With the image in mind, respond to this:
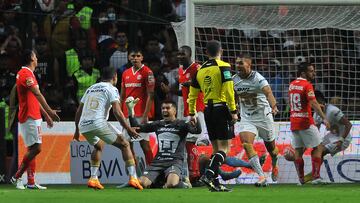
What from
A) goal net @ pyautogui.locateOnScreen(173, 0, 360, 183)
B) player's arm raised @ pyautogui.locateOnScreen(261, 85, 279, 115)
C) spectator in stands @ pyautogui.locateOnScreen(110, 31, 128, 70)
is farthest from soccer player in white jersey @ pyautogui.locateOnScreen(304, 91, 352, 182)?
spectator in stands @ pyautogui.locateOnScreen(110, 31, 128, 70)

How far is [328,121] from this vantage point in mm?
17781

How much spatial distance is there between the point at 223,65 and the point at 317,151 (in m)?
3.84

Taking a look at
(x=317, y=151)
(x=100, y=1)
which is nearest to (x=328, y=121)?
(x=317, y=151)

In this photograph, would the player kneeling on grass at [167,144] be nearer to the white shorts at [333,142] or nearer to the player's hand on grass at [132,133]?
the player's hand on grass at [132,133]

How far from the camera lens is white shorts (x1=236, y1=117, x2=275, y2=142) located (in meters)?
16.1

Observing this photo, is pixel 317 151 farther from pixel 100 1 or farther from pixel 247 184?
pixel 100 1

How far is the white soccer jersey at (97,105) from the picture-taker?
14781 mm

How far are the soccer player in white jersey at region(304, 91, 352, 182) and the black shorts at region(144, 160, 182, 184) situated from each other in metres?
3.46

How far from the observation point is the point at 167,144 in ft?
51.2

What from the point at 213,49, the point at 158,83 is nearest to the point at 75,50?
the point at 158,83

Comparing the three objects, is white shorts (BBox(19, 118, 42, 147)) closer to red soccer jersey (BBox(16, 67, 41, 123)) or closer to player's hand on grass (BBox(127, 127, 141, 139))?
red soccer jersey (BBox(16, 67, 41, 123))

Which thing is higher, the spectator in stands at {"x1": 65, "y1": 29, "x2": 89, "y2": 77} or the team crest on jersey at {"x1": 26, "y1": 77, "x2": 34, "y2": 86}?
the spectator in stands at {"x1": 65, "y1": 29, "x2": 89, "y2": 77}

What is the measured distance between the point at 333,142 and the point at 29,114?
5.50m

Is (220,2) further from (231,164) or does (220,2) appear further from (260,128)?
(231,164)
